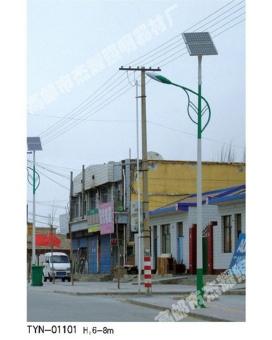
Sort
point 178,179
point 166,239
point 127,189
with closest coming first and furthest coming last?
point 166,239 < point 127,189 < point 178,179

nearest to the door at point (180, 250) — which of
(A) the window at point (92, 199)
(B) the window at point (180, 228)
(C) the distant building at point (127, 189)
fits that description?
(B) the window at point (180, 228)

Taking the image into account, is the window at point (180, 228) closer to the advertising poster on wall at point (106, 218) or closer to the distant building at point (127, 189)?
the distant building at point (127, 189)

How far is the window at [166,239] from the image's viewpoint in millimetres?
46250

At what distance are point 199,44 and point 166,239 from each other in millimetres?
26664

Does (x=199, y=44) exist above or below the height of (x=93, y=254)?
above

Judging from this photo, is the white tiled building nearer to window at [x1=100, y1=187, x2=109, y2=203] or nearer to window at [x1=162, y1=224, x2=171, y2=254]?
window at [x1=162, y1=224, x2=171, y2=254]

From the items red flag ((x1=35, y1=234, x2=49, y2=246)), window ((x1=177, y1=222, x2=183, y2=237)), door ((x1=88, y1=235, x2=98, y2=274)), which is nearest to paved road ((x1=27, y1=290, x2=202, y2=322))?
window ((x1=177, y1=222, x2=183, y2=237))

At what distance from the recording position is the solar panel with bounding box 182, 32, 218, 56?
21.0 meters

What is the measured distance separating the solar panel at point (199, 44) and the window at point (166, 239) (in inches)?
1017

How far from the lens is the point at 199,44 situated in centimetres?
2108

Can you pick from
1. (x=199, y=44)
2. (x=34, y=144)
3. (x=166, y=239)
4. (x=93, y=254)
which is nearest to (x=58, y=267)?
(x=93, y=254)

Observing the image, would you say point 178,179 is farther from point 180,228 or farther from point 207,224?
point 207,224

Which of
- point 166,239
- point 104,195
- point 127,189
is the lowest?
point 166,239
